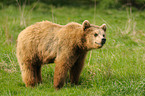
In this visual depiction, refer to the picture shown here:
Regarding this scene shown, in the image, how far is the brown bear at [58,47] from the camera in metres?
5.62

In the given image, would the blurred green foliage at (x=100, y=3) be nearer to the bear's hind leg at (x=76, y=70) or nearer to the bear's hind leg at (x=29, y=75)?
the bear's hind leg at (x=76, y=70)

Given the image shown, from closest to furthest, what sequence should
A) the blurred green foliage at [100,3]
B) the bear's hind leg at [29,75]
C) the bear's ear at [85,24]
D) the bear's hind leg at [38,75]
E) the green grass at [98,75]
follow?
the green grass at [98,75] → the bear's ear at [85,24] → the bear's hind leg at [29,75] → the bear's hind leg at [38,75] → the blurred green foliage at [100,3]

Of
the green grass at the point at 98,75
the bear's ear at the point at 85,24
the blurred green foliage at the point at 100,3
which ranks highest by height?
the blurred green foliage at the point at 100,3

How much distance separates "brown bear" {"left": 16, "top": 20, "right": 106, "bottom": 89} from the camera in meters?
5.62

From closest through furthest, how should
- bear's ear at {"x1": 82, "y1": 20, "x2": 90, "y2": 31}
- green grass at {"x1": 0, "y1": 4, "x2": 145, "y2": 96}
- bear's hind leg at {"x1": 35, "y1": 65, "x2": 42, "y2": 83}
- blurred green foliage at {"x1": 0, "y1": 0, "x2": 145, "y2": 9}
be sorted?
green grass at {"x1": 0, "y1": 4, "x2": 145, "y2": 96} < bear's ear at {"x1": 82, "y1": 20, "x2": 90, "y2": 31} < bear's hind leg at {"x1": 35, "y1": 65, "x2": 42, "y2": 83} < blurred green foliage at {"x1": 0, "y1": 0, "x2": 145, "y2": 9}

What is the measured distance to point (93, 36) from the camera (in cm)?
548

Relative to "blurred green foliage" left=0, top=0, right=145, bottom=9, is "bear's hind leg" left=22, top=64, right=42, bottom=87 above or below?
below

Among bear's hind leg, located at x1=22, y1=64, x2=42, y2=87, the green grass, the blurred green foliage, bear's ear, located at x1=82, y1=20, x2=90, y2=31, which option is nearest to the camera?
the green grass

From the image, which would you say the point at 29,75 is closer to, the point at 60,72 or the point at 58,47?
the point at 60,72

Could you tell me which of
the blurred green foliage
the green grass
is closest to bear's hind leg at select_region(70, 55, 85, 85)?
the green grass

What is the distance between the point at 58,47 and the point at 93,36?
97 centimetres

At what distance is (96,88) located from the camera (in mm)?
5629

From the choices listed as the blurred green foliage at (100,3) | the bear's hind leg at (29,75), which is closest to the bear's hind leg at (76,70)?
the bear's hind leg at (29,75)

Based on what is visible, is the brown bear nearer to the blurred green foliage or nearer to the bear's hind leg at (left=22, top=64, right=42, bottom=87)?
the bear's hind leg at (left=22, top=64, right=42, bottom=87)
